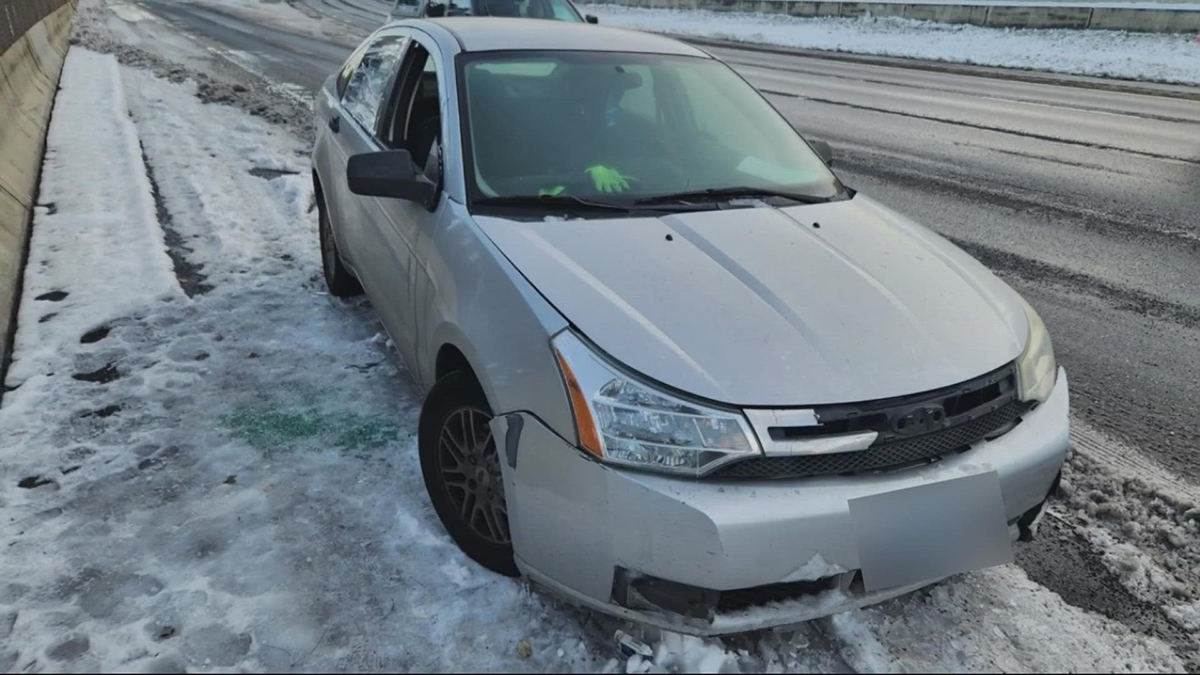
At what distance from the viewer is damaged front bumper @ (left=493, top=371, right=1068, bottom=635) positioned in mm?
2000

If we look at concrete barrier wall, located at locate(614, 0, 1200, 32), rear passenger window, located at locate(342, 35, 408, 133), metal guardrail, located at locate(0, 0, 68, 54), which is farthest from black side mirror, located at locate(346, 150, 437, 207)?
concrete barrier wall, located at locate(614, 0, 1200, 32)

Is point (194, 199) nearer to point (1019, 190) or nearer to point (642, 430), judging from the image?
point (642, 430)

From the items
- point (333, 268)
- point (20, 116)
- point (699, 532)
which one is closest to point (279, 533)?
point (699, 532)

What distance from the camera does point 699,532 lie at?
1.99m

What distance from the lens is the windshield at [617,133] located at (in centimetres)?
305

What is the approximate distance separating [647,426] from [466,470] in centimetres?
82

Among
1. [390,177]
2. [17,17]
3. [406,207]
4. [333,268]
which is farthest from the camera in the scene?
[17,17]

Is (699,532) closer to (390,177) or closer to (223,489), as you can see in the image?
(390,177)

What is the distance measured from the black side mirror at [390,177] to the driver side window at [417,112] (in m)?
0.13

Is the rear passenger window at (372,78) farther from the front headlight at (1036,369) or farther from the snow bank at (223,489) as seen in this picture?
the front headlight at (1036,369)

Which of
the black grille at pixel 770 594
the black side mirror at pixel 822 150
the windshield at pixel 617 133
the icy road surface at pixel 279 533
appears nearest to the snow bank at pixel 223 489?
the icy road surface at pixel 279 533

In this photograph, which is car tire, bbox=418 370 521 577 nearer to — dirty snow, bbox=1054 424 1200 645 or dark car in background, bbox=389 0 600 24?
dirty snow, bbox=1054 424 1200 645

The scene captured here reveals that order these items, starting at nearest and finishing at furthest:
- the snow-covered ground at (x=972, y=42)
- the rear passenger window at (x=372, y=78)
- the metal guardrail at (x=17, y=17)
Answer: the rear passenger window at (x=372, y=78), the metal guardrail at (x=17, y=17), the snow-covered ground at (x=972, y=42)

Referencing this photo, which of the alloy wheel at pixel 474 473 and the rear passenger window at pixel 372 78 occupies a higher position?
the rear passenger window at pixel 372 78
